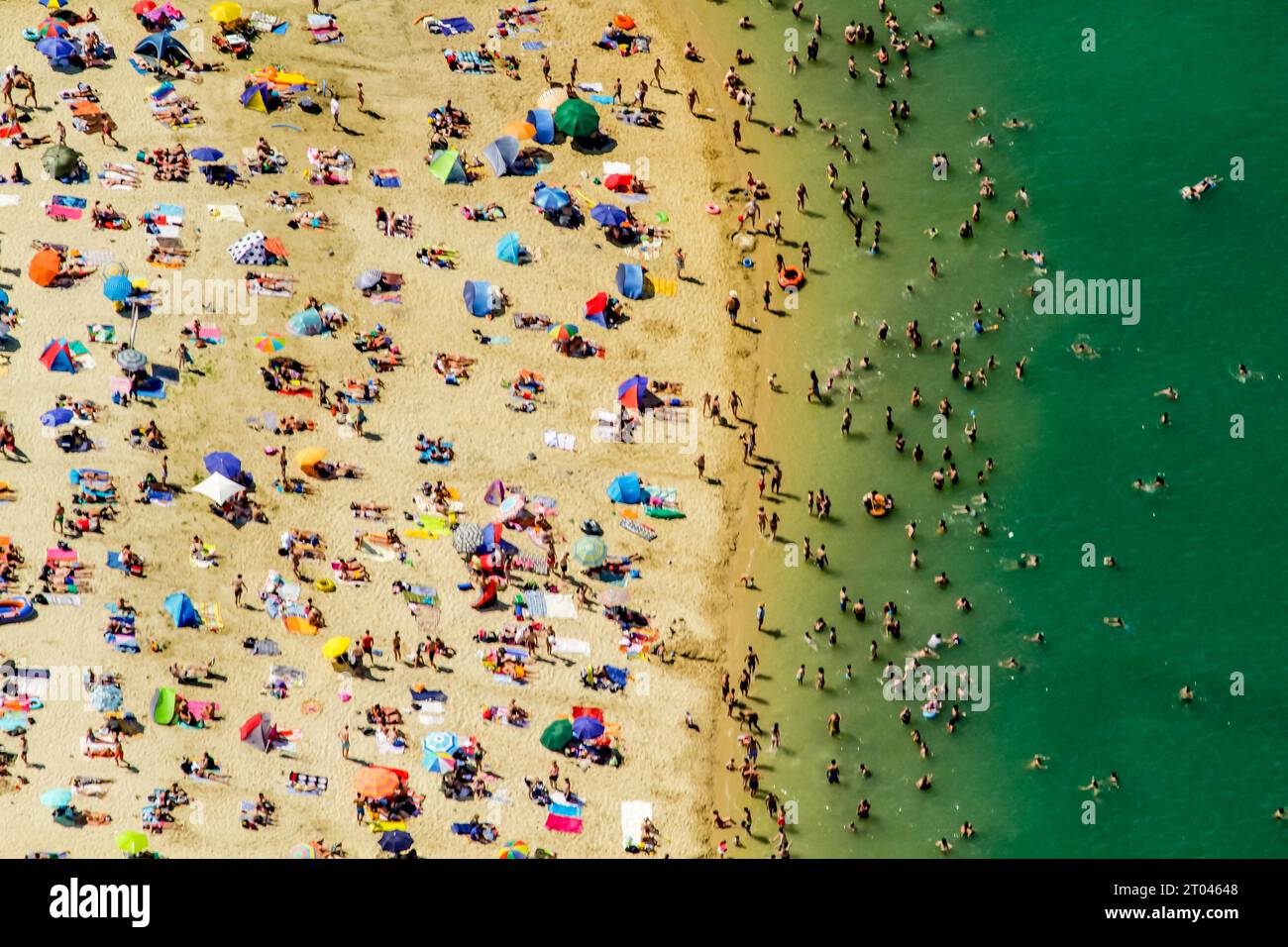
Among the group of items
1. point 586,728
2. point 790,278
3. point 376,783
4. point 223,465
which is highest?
point 790,278

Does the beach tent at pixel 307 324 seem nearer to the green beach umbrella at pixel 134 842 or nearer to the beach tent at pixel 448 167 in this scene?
the beach tent at pixel 448 167

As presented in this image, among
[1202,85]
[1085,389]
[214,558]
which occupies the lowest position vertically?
[214,558]

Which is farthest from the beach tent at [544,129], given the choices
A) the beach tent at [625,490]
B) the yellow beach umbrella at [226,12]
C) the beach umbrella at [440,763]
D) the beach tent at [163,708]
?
the beach tent at [163,708]

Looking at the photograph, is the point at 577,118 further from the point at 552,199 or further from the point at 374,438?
the point at 374,438

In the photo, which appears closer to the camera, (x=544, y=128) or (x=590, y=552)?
(x=590, y=552)

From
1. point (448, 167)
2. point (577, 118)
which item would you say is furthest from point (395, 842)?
point (577, 118)

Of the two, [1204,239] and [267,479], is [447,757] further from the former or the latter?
[1204,239]

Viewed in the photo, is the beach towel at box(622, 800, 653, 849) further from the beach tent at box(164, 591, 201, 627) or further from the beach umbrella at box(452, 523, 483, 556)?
the beach tent at box(164, 591, 201, 627)

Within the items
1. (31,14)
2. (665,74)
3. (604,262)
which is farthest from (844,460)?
(31,14)
